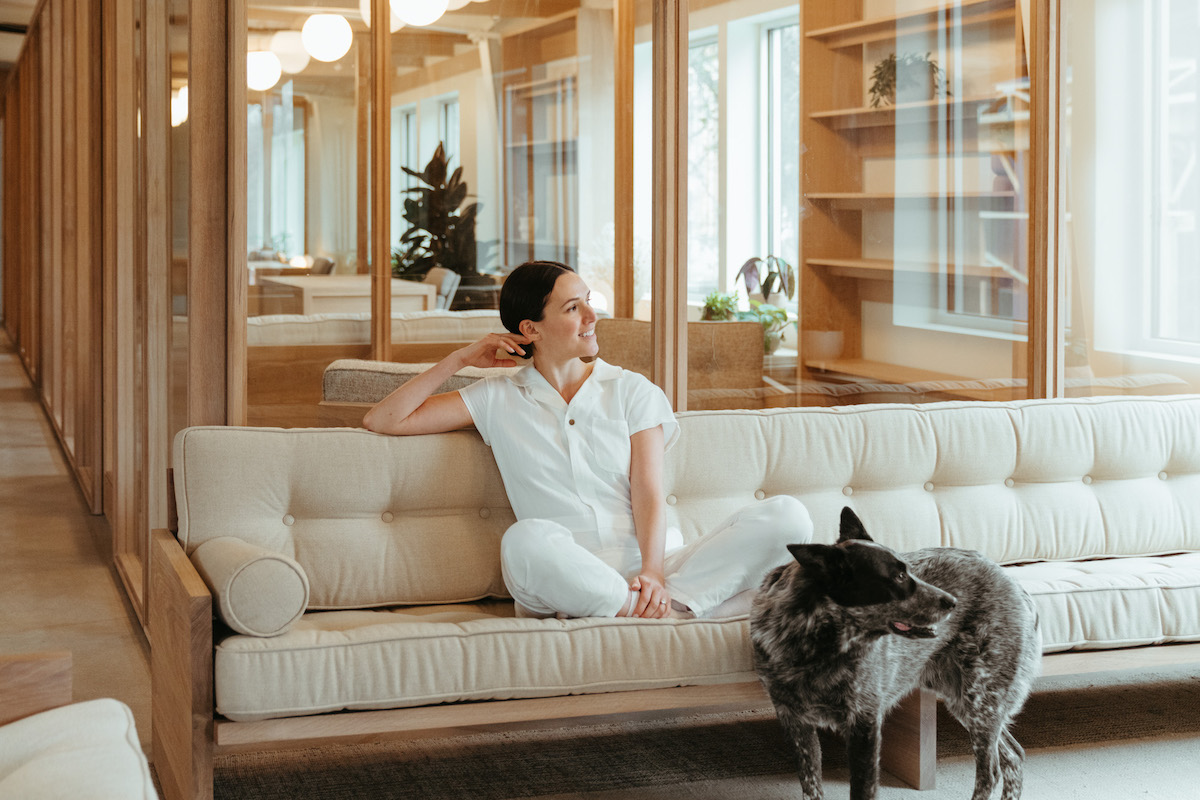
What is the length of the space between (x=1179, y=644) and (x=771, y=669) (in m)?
1.10

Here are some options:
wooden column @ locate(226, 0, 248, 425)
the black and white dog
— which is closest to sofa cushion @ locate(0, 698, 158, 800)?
the black and white dog

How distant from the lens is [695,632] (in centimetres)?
252

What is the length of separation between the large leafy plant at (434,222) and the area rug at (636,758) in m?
1.26

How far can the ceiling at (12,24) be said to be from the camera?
8354mm

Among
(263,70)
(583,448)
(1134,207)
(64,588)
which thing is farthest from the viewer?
(64,588)

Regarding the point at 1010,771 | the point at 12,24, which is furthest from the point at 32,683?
the point at 12,24

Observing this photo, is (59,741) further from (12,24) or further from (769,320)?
(12,24)

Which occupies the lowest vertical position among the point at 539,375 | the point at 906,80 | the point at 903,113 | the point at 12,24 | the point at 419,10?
the point at 539,375

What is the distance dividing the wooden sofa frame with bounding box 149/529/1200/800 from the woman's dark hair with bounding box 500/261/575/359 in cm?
85

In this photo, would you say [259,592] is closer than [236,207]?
Yes

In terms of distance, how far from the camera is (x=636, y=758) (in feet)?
9.50

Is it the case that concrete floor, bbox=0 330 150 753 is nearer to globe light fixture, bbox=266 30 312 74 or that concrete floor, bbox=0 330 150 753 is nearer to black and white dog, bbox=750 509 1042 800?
black and white dog, bbox=750 509 1042 800

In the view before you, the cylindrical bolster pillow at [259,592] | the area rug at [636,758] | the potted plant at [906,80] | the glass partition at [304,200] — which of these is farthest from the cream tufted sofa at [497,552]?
the potted plant at [906,80]

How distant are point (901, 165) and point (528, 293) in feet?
4.86
